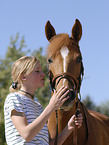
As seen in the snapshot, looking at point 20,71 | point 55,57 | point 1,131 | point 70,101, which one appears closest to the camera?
point 20,71

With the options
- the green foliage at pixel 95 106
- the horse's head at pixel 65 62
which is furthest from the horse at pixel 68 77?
the green foliage at pixel 95 106

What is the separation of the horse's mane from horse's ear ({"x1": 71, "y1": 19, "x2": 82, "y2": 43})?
0.19 m

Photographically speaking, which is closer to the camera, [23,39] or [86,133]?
[86,133]

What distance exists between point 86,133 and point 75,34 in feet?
5.58

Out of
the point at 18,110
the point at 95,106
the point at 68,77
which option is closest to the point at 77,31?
the point at 68,77

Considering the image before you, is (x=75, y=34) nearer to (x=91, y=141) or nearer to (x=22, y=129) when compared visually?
(x=91, y=141)

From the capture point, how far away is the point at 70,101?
10.6ft

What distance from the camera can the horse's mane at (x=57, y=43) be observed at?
13.0 feet

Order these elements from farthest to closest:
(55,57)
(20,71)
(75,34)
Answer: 1. (75,34)
2. (55,57)
3. (20,71)

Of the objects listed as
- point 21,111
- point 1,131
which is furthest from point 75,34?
point 1,131

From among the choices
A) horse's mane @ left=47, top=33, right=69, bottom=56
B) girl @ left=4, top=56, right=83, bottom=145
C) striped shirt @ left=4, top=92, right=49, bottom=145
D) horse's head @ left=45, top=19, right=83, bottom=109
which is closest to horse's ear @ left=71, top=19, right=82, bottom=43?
horse's head @ left=45, top=19, right=83, bottom=109

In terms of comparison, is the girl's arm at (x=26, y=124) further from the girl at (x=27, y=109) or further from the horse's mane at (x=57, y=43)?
the horse's mane at (x=57, y=43)

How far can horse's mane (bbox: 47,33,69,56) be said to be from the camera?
3.96 meters

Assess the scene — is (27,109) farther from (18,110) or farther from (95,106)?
(95,106)
